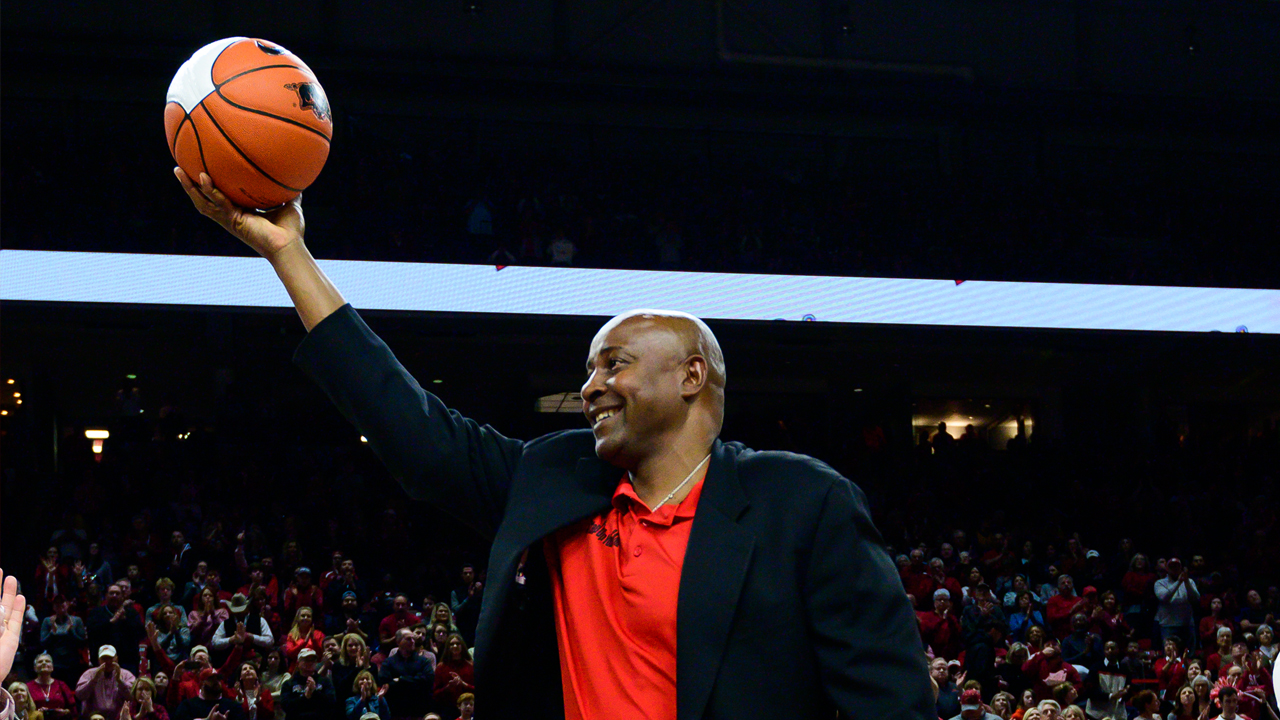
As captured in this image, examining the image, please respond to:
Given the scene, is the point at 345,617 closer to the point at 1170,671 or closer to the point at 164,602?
the point at 164,602

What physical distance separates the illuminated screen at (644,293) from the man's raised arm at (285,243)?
11.3 meters

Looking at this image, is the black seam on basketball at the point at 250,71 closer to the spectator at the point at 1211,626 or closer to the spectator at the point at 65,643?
the spectator at the point at 65,643

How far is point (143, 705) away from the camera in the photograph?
349 inches

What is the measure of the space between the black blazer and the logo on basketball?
1.77ft

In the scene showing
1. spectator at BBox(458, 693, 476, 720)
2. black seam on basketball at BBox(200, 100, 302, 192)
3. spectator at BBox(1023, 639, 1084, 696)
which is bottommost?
spectator at BBox(1023, 639, 1084, 696)

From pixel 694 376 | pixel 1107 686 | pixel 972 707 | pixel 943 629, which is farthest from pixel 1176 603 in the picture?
pixel 694 376

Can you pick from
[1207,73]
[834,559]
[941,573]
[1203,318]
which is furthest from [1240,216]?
[834,559]

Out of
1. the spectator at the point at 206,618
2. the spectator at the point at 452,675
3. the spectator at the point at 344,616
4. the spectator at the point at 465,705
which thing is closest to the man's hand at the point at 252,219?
the spectator at the point at 465,705

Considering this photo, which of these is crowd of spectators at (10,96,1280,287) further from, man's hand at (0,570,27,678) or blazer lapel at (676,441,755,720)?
blazer lapel at (676,441,755,720)

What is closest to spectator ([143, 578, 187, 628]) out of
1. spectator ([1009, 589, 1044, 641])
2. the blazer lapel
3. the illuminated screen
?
the illuminated screen

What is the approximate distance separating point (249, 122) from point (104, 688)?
26.6 feet

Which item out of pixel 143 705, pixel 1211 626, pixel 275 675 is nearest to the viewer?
pixel 143 705

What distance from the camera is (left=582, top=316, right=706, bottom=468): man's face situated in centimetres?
192

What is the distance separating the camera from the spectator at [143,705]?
8797 millimetres
